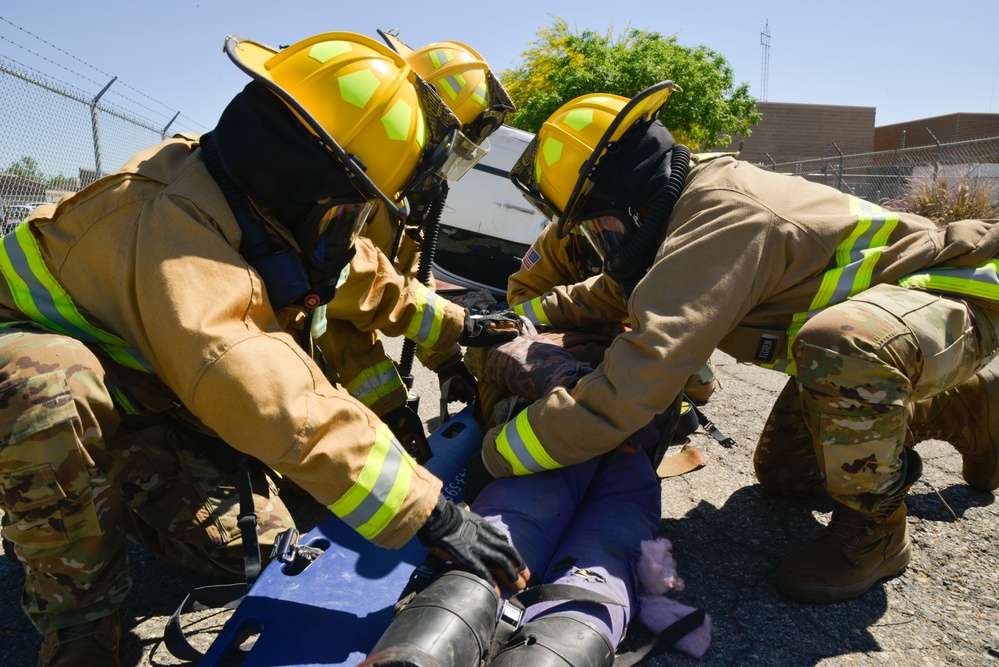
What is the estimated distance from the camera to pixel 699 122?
1509cm

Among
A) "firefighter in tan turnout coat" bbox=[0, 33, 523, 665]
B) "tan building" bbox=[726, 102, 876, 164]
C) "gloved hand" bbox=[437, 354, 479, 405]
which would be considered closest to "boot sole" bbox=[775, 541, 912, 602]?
"firefighter in tan turnout coat" bbox=[0, 33, 523, 665]

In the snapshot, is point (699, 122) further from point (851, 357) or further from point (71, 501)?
point (71, 501)

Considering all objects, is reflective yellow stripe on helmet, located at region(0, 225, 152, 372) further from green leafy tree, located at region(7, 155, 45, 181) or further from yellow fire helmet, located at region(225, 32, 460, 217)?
green leafy tree, located at region(7, 155, 45, 181)

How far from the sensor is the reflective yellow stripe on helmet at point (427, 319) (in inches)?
118

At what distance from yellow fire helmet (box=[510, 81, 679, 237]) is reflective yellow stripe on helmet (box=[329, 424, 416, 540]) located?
1.21m

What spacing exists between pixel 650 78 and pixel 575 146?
12.7 m

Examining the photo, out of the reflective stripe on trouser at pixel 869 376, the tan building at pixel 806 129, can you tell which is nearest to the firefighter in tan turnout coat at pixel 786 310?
the reflective stripe on trouser at pixel 869 376

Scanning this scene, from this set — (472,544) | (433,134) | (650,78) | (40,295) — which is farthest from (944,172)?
(40,295)

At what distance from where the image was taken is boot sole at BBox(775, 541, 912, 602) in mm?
2141

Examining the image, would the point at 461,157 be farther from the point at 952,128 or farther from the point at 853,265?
the point at 952,128

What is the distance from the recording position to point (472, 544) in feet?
5.95

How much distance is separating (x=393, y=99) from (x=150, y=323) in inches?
36.1

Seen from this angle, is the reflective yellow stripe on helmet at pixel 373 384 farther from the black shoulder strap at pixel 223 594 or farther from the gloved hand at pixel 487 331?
the black shoulder strap at pixel 223 594

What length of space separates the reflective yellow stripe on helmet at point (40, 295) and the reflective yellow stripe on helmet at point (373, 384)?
1.01 m
